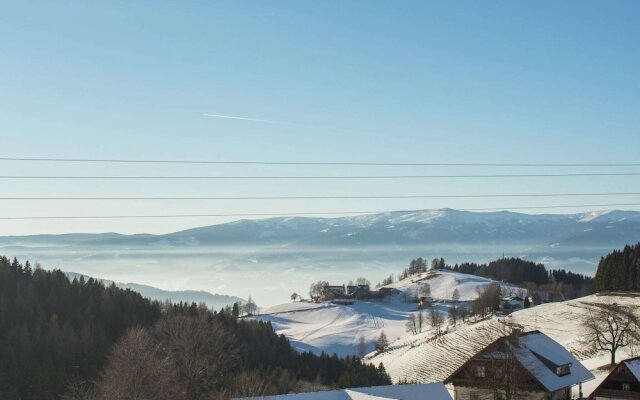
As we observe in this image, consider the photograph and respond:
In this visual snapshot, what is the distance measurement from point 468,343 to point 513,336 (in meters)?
62.1

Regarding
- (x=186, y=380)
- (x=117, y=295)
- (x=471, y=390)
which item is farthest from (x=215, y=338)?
(x=117, y=295)

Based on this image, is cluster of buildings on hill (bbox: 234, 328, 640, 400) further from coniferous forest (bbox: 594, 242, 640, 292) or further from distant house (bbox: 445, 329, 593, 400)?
coniferous forest (bbox: 594, 242, 640, 292)

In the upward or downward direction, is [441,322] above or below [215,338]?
below

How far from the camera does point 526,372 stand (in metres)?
54.8

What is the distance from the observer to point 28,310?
383ft

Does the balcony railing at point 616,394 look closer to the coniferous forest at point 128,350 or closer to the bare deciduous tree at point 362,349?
the coniferous forest at point 128,350

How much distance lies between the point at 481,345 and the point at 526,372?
139 feet

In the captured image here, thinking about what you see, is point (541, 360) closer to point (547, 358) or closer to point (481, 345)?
point (547, 358)

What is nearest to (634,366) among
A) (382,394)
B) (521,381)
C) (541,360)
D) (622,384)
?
(622,384)

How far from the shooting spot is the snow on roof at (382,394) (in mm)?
51844

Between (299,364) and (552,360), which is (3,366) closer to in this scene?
(299,364)

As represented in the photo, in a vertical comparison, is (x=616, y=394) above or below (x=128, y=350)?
below

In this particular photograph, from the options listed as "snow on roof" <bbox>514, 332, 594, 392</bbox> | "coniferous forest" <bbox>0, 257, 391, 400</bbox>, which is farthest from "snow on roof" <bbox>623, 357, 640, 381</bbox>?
"coniferous forest" <bbox>0, 257, 391, 400</bbox>

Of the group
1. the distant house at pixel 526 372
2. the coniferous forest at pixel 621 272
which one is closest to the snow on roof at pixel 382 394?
the distant house at pixel 526 372
